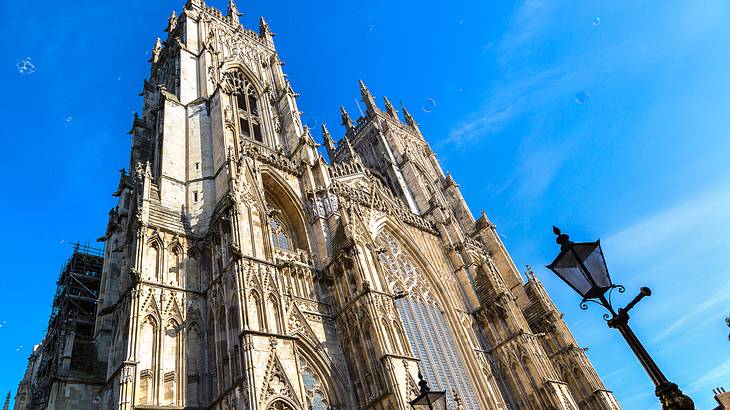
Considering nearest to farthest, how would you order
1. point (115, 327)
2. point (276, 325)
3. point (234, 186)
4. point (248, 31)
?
point (276, 325)
point (115, 327)
point (234, 186)
point (248, 31)

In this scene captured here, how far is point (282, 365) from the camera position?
12.9m

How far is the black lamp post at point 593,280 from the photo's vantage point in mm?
4730

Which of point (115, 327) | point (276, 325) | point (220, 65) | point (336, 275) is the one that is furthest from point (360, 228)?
point (220, 65)

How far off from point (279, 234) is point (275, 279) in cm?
583

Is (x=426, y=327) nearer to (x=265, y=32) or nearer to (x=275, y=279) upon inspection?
(x=275, y=279)

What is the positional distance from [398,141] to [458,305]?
20.6 m

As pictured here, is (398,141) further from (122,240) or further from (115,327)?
(115,327)

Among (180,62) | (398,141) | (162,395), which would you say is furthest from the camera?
(398,141)

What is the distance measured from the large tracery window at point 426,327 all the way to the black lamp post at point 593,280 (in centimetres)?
1452

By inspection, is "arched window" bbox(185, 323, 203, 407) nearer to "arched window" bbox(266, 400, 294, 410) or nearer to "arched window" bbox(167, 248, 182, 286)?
"arched window" bbox(167, 248, 182, 286)

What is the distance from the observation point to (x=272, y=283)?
49.5 ft

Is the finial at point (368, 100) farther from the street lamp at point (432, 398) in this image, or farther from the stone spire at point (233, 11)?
the street lamp at point (432, 398)

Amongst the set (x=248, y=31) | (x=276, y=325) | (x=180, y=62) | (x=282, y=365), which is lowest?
(x=282, y=365)

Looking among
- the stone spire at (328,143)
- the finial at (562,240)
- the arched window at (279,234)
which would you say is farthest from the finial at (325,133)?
the finial at (562,240)
